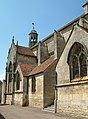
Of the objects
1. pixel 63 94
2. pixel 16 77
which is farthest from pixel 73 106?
pixel 16 77

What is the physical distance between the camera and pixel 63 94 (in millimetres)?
14102

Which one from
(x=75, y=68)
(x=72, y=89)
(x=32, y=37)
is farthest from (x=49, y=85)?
(x=32, y=37)

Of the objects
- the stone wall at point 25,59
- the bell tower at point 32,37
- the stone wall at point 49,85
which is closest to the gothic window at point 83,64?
the stone wall at point 49,85

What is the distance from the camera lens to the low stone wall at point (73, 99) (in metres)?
11.7

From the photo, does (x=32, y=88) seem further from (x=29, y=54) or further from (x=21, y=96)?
(x=29, y=54)

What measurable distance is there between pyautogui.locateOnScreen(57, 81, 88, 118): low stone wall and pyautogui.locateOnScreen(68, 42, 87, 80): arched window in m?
0.96

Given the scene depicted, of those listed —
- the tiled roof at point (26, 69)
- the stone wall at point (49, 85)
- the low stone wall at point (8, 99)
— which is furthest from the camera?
the low stone wall at point (8, 99)

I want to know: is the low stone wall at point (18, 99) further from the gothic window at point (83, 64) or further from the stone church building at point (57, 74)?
the gothic window at point (83, 64)

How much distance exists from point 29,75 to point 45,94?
5039 mm

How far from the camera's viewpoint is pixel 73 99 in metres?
12.8

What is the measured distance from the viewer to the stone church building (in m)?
12.6

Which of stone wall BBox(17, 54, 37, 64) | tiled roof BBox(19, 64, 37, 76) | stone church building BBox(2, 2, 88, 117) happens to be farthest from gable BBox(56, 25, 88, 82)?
stone wall BBox(17, 54, 37, 64)

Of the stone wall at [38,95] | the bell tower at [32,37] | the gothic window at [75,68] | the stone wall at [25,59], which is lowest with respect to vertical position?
the stone wall at [38,95]

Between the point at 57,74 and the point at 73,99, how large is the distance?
319cm
